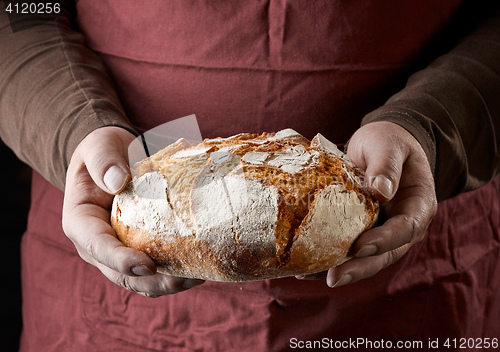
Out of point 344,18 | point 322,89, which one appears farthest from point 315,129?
point 344,18

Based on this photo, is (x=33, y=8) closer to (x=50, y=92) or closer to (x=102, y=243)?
(x=50, y=92)

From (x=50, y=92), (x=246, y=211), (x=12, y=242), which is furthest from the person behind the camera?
(x=12, y=242)

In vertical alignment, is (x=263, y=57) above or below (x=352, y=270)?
above

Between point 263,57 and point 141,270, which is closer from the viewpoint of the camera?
point 141,270

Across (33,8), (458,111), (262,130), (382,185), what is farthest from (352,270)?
(33,8)

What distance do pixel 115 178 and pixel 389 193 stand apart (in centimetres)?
35

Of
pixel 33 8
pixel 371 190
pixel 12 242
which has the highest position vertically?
pixel 33 8

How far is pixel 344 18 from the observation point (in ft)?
2.42

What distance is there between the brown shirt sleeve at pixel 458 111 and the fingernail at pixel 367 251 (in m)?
0.23

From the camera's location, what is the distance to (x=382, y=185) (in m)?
0.59

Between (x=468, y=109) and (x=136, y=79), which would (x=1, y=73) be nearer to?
(x=136, y=79)

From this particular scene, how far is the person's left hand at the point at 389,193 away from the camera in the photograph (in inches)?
23.2

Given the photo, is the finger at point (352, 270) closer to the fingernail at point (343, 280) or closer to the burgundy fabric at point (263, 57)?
the fingernail at point (343, 280)

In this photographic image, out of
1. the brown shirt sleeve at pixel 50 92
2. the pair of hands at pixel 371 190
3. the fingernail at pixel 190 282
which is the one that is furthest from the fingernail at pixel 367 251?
the brown shirt sleeve at pixel 50 92
